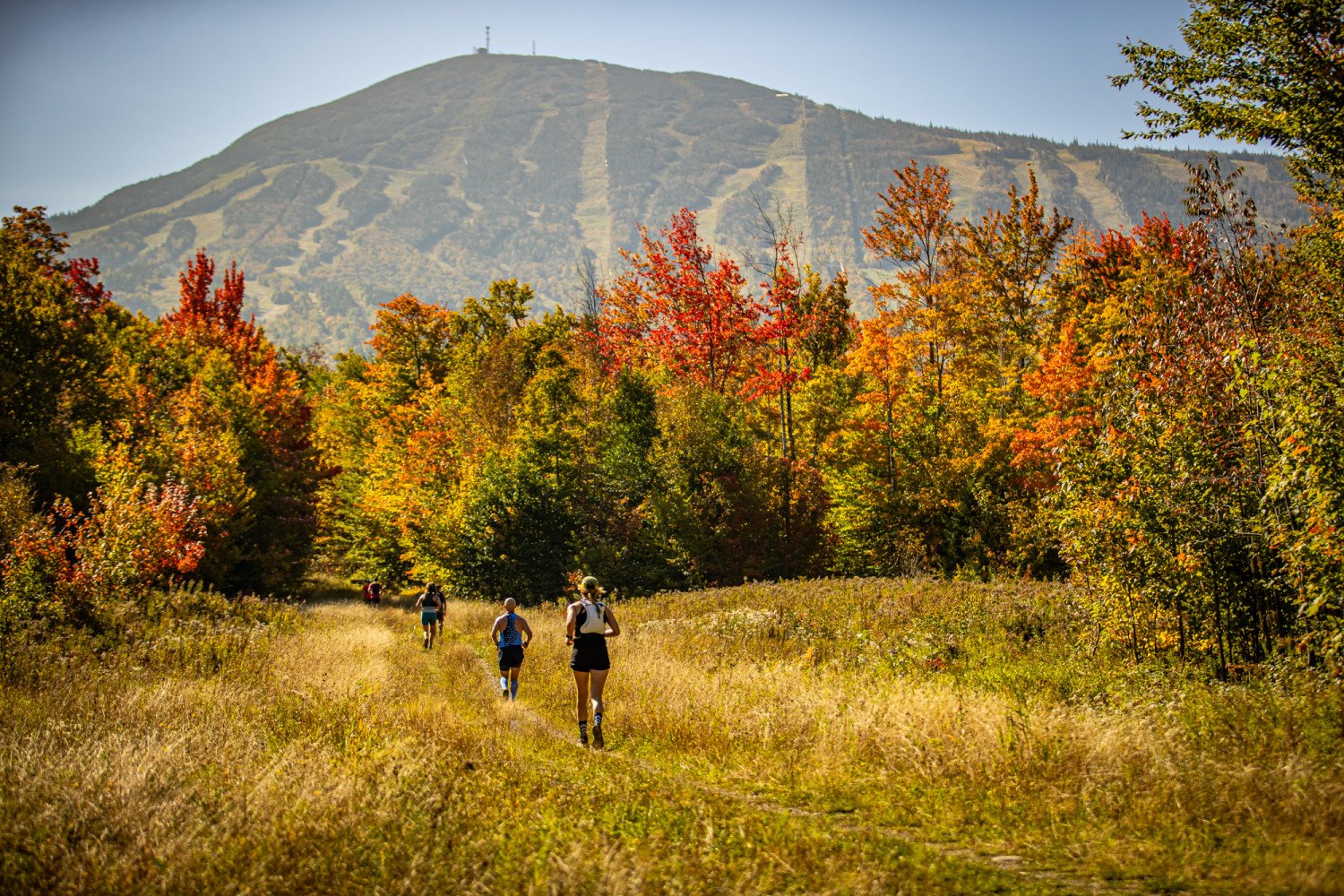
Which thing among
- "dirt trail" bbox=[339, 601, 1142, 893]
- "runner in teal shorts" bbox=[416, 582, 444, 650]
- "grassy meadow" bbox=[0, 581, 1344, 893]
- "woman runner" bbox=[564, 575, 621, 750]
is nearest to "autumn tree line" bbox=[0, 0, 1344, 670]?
"runner in teal shorts" bbox=[416, 582, 444, 650]

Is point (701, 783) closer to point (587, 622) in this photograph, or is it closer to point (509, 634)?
Answer: point (587, 622)

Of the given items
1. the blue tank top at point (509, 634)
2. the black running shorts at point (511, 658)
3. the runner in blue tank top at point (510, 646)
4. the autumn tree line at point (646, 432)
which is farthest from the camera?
the autumn tree line at point (646, 432)

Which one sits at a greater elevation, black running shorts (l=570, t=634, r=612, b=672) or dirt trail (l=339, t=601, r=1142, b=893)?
black running shorts (l=570, t=634, r=612, b=672)

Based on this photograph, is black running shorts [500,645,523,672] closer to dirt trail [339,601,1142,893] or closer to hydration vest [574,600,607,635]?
dirt trail [339,601,1142,893]

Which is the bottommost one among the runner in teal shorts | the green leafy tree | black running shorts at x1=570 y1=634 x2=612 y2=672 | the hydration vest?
the runner in teal shorts

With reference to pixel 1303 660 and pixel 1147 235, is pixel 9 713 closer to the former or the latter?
pixel 1303 660

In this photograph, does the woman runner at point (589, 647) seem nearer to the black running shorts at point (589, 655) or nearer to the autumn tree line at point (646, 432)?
the black running shorts at point (589, 655)

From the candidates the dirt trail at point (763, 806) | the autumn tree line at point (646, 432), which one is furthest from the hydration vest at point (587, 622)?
the autumn tree line at point (646, 432)

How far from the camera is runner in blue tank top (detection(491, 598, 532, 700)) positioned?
12836 millimetres

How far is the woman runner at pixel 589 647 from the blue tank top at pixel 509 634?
120 inches

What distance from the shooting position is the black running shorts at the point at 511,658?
42.8 feet

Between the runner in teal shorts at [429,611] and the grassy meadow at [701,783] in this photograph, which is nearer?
the grassy meadow at [701,783]

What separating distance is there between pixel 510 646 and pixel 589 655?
3.52 m

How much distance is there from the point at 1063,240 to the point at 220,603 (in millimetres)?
36792
